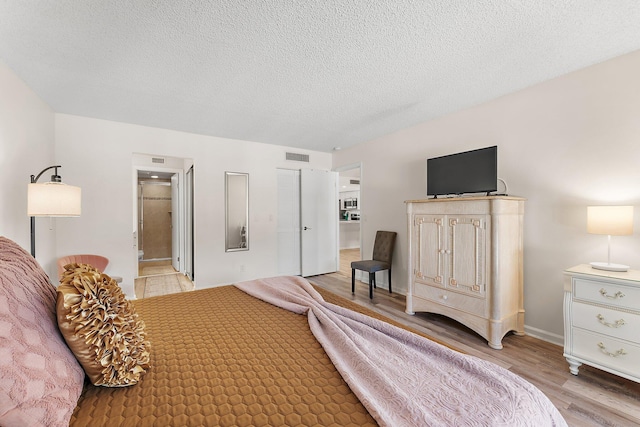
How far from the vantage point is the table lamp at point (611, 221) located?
2.03 meters

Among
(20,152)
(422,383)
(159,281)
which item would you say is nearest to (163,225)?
(159,281)

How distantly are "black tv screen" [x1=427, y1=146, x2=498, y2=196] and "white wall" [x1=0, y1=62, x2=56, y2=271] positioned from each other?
4143 mm

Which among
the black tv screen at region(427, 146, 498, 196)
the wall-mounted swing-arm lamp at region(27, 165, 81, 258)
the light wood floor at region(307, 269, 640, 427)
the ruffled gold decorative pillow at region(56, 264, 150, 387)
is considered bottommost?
the light wood floor at region(307, 269, 640, 427)

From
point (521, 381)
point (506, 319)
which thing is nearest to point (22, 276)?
point (521, 381)

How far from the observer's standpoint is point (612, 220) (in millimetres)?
2074

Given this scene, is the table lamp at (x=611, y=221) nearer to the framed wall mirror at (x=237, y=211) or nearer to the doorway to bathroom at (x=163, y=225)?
the framed wall mirror at (x=237, y=211)

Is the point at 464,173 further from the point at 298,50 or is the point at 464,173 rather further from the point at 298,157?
the point at 298,157

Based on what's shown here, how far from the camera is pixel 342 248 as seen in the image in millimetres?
9172

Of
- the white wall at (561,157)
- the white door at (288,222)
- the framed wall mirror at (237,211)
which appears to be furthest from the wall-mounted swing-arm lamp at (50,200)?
the white wall at (561,157)

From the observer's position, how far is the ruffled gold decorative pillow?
93 centimetres

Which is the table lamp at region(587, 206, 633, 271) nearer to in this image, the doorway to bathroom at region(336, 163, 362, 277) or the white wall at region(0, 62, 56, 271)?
the white wall at region(0, 62, 56, 271)

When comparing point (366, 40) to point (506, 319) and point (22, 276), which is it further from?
point (506, 319)

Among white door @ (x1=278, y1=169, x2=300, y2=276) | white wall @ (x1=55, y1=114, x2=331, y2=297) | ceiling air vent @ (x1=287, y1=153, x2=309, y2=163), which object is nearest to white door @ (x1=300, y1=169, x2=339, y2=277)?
white door @ (x1=278, y1=169, x2=300, y2=276)

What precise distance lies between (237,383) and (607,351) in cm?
260
